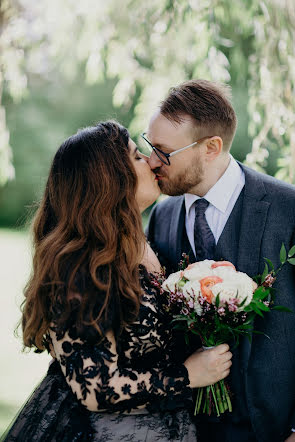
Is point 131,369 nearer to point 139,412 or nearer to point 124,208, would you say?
point 139,412

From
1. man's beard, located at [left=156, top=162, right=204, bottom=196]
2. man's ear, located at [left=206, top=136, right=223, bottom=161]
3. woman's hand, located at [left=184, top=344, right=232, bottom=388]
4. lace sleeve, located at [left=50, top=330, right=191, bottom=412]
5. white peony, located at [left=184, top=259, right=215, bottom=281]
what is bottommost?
woman's hand, located at [left=184, top=344, right=232, bottom=388]

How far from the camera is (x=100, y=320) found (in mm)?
2232

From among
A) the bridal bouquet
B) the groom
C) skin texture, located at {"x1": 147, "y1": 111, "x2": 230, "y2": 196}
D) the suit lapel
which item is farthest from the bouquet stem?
skin texture, located at {"x1": 147, "y1": 111, "x2": 230, "y2": 196}

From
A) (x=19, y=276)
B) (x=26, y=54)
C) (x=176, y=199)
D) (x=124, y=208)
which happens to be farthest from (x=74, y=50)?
(x=19, y=276)

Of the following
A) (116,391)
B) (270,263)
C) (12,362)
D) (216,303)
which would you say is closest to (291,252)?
(270,263)

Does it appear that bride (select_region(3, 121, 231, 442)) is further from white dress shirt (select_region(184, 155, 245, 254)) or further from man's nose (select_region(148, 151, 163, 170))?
white dress shirt (select_region(184, 155, 245, 254))

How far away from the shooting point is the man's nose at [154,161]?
9.88 feet

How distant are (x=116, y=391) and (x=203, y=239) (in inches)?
39.6

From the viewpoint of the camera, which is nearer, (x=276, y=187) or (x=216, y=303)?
(x=216, y=303)

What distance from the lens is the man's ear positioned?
3084 millimetres

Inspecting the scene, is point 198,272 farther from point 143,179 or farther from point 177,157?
point 177,157

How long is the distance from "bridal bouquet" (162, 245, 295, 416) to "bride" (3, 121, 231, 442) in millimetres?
106

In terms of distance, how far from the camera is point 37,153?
1691 centimetres

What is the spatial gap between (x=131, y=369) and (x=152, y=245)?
113 cm
